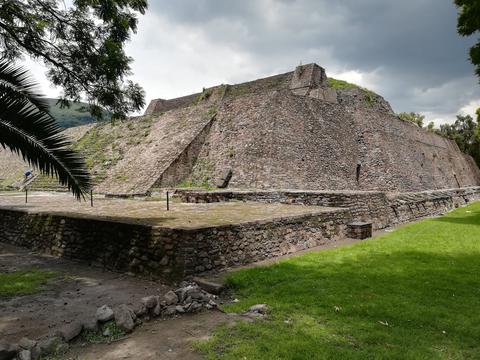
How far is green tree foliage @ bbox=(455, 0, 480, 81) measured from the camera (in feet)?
40.7

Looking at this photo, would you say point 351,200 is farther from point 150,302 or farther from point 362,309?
point 150,302

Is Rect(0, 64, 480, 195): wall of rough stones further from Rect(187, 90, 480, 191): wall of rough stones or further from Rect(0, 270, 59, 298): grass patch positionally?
Rect(0, 270, 59, 298): grass patch

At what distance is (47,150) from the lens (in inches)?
205

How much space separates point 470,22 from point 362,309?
12880 mm

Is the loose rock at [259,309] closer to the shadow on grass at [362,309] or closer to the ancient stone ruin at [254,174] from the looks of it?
the shadow on grass at [362,309]

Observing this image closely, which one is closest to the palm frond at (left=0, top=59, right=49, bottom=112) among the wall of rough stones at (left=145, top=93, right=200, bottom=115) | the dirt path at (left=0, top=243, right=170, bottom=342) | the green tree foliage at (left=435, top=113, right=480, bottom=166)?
the dirt path at (left=0, top=243, right=170, bottom=342)

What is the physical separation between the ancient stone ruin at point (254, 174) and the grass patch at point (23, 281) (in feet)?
3.29

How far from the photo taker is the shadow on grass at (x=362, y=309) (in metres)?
3.41

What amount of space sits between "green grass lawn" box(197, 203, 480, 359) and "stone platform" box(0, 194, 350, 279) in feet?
2.11

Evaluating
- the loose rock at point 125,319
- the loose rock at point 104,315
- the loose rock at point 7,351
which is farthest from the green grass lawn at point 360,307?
the loose rock at point 7,351

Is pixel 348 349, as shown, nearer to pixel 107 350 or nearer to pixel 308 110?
pixel 107 350

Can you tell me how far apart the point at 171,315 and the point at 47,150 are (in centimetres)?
292

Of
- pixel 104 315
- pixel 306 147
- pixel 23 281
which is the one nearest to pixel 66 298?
pixel 23 281

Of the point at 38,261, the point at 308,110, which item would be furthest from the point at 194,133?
the point at 38,261
